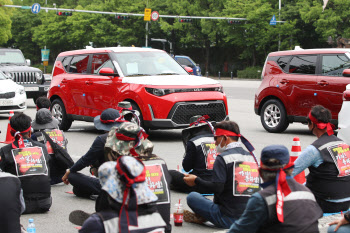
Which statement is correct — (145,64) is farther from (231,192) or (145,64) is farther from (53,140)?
(231,192)

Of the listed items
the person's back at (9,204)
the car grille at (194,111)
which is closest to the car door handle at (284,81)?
the car grille at (194,111)

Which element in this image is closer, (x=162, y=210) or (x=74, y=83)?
(x=162, y=210)

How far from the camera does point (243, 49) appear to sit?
6450 centimetres

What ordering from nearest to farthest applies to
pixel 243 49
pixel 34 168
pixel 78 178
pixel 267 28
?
pixel 34 168, pixel 78 178, pixel 267 28, pixel 243 49

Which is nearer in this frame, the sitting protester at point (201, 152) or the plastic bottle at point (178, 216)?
the plastic bottle at point (178, 216)

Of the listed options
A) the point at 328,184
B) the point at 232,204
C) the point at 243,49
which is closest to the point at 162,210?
the point at 232,204

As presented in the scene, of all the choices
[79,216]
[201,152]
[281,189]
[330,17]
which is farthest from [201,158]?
[330,17]

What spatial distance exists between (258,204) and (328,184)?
7.81 ft

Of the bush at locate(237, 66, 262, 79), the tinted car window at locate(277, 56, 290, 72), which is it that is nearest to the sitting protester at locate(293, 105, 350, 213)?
the tinted car window at locate(277, 56, 290, 72)

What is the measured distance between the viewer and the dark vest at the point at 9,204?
503cm

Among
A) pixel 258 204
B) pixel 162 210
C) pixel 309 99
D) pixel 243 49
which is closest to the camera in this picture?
pixel 258 204

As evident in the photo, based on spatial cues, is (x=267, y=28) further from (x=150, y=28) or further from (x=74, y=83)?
(x=74, y=83)

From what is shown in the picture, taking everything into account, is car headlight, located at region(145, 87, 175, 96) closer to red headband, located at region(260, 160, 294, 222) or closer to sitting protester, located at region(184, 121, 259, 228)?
sitting protester, located at region(184, 121, 259, 228)

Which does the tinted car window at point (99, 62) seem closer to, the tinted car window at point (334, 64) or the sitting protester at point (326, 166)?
the tinted car window at point (334, 64)
